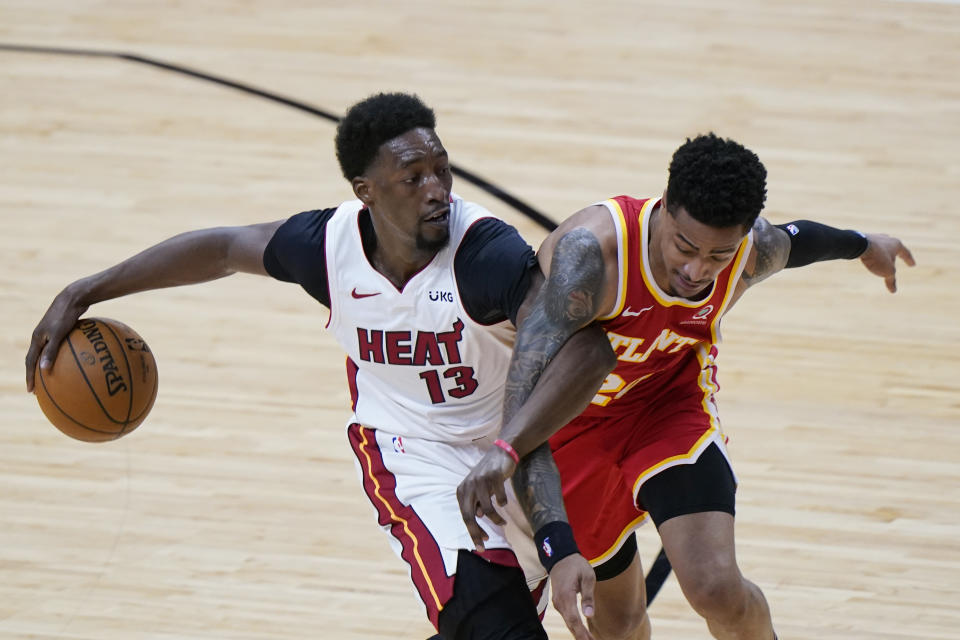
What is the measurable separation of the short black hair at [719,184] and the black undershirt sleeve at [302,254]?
40.0 inches

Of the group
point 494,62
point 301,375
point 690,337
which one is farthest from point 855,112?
point 690,337

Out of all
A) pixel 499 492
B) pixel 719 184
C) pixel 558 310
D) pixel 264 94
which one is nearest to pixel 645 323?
pixel 558 310

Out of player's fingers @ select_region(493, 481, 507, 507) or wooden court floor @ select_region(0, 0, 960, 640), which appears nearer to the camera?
player's fingers @ select_region(493, 481, 507, 507)

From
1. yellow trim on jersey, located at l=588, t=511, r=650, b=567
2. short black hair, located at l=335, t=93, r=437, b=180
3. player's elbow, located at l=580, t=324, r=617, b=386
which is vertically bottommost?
yellow trim on jersey, located at l=588, t=511, r=650, b=567

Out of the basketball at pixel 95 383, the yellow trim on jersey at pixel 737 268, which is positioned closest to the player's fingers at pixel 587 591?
the yellow trim on jersey at pixel 737 268

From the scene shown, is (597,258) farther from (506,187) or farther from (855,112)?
(855,112)

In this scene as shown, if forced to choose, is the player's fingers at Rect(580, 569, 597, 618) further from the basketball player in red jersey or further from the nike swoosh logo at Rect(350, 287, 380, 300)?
the nike swoosh logo at Rect(350, 287, 380, 300)

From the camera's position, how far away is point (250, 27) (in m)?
10.3

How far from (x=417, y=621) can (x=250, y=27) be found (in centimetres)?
680

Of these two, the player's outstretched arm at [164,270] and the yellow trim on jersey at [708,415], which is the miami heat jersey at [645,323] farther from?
the player's outstretched arm at [164,270]

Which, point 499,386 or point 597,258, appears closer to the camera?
point 597,258

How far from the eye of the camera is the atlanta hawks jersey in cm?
363

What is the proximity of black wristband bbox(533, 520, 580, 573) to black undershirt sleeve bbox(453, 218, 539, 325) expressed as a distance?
57 cm

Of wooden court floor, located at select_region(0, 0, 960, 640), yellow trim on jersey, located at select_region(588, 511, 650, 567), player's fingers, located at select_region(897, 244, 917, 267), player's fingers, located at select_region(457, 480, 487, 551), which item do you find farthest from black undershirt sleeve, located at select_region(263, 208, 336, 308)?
player's fingers, located at select_region(897, 244, 917, 267)
